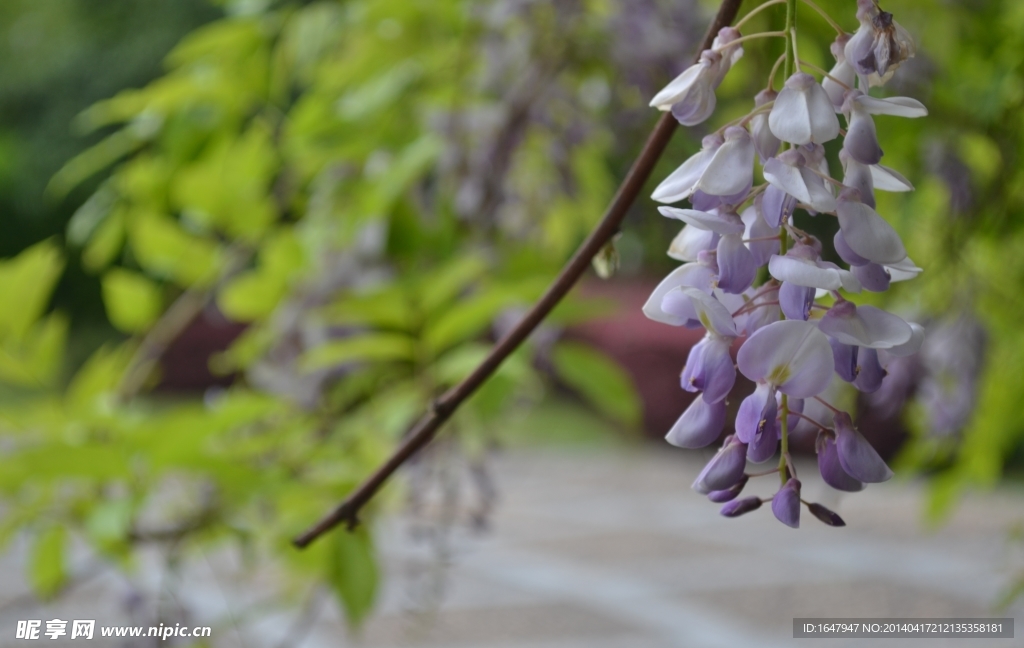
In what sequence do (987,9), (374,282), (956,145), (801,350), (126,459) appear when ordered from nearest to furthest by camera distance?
(801,350), (126,459), (987,9), (374,282), (956,145)

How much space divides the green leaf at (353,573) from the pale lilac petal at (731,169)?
54 centimetres

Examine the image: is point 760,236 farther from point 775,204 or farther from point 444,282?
point 444,282

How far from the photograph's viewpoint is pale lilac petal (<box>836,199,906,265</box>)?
0.33 meters

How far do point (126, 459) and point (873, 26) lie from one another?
2.06ft

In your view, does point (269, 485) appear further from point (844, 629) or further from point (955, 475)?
point (955, 475)

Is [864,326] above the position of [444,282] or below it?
above

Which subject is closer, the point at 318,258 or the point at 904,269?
the point at 904,269

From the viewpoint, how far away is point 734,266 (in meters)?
0.34

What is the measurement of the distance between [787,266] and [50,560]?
81cm

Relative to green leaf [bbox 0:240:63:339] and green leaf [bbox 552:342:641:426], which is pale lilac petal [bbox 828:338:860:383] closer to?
green leaf [bbox 552:342:641:426]

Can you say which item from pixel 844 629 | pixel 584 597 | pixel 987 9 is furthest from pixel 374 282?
pixel 584 597

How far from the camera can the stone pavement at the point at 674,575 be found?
372 centimetres

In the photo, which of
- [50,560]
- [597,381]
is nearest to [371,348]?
[597,381]

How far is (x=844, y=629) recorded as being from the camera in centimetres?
83
